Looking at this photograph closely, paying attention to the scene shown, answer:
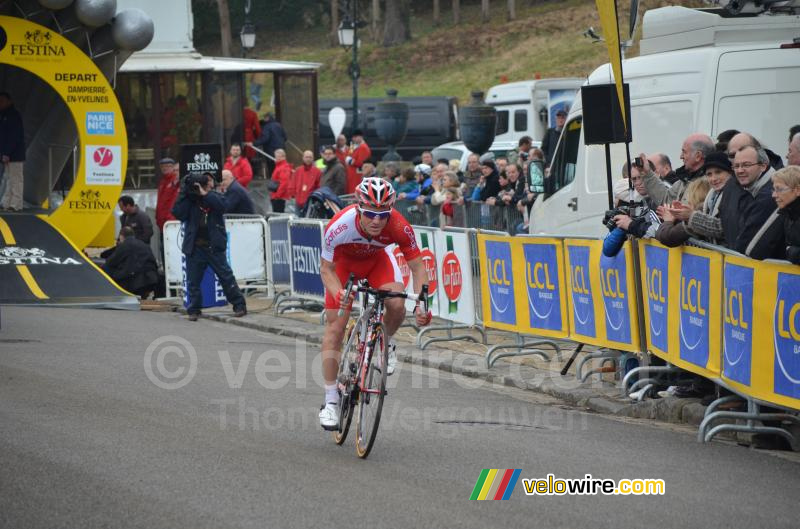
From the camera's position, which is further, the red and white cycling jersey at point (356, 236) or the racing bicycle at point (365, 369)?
the red and white cycling jersey at point (356, 236)

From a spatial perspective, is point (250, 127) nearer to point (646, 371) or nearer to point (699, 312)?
point (646, 371)

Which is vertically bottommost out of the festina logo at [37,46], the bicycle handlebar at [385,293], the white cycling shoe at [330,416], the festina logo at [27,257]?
the white cycling shoe at [330,416]

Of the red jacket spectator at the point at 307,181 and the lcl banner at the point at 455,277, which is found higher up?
the red jacket spectator at the point at 307,181

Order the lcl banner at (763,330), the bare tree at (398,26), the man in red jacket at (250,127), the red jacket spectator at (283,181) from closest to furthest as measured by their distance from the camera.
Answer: the lcl banner at (763,330) < the red jacket spectator at (283,181) < the man in red jacket at (250,127) < the bare tree at (398,26)

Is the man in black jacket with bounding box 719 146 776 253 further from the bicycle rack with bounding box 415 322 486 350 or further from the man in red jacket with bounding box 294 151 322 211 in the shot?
the man in red jacket with bounding box 294 151 322 211

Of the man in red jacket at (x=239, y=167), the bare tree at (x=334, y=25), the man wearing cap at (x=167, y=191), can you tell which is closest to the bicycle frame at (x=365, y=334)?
the man wearing cap at (x=167, y=191)

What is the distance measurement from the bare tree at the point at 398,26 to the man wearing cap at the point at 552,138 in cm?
4556

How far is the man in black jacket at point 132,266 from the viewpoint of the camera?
812 inches

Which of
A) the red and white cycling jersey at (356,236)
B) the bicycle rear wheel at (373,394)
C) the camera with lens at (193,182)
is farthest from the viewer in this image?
the camera with lens at (193,182)

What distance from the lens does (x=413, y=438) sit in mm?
9414

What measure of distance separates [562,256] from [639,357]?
1.62 m

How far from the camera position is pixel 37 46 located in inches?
871

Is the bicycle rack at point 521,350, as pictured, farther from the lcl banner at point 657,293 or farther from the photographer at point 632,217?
the lcl banner at point 657,293

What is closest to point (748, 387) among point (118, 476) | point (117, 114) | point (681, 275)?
point (681, 275)
